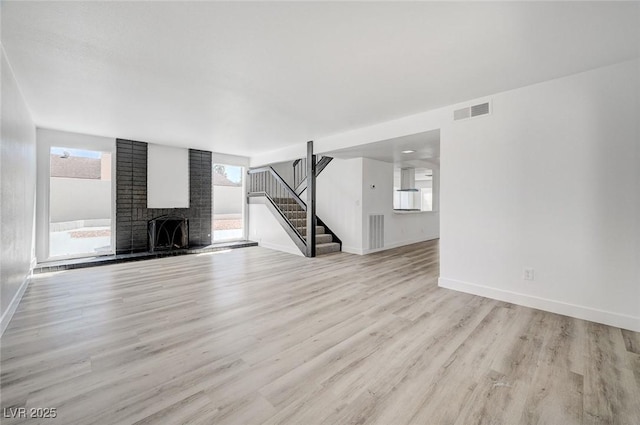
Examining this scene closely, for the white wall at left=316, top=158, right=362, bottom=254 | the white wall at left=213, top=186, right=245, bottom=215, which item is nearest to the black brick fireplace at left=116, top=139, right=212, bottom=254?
the white wall at left=316, top=158, right=362, bottom=254

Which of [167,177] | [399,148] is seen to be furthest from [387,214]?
[167,177]

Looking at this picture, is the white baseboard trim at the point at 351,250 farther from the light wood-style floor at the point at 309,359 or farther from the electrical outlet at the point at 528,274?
the electrical outlet at the point at 528,274

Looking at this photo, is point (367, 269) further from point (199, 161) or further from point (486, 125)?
point (199, 161)

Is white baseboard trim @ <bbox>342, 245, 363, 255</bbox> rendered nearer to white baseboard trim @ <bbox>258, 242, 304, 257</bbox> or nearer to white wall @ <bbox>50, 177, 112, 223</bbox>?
white baseboard trim @ <bbox>258, 242, 304, 257</bbox>

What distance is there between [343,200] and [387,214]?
125cm

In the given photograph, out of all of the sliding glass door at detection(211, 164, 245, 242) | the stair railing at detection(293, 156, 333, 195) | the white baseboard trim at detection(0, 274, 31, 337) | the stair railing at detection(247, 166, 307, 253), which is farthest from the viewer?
the sliding glass door at detection(211, 164, 245, 242)

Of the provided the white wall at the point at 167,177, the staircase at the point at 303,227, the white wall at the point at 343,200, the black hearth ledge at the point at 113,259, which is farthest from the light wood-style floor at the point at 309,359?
the white wall at the point at 167,177

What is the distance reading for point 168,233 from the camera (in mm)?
6180

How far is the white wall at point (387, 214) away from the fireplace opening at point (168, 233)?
443 centimetres

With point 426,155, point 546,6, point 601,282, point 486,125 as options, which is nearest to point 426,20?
point 546,6

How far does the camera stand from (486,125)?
3.27 metres

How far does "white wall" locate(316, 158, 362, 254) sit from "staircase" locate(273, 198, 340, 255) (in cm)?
24

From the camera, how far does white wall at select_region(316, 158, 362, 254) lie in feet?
20.1

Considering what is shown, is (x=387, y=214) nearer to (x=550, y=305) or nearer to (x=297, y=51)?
(x=550, y=305)
